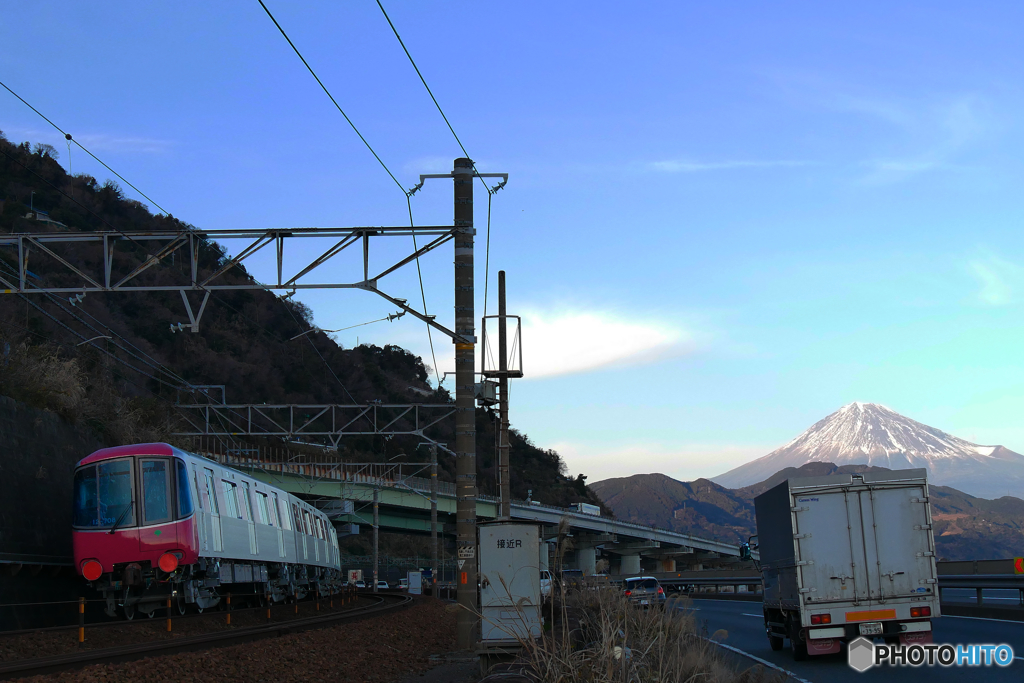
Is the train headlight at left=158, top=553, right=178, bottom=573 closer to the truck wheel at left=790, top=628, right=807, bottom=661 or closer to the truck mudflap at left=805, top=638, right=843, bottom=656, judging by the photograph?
the truck wheel at left=790, top=628, right=807, bottom=661

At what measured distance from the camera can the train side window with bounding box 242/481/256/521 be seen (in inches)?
972

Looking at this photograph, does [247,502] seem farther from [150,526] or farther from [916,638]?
[916,638]

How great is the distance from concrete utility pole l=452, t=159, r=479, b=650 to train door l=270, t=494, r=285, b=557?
1188 centimetres

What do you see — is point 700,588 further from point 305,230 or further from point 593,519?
point 305,230

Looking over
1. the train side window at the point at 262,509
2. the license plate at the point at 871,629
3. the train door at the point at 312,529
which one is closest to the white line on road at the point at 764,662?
the license plate at the point at 871,629

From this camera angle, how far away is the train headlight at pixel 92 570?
763 inches

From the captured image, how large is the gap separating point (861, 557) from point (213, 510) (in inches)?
539

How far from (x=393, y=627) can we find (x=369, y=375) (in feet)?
305

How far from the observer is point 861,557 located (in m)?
14.4

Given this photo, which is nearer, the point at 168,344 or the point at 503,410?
the point at 503,410

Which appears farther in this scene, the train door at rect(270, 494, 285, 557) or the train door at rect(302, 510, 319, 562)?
the train door at rect(302, 510, 319, 562)

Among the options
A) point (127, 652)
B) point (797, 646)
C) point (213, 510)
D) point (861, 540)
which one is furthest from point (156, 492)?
point (861, 540)

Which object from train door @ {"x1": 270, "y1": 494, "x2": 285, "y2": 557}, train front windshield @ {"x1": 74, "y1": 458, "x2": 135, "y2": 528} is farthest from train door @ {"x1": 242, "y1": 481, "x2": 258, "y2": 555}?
train front windshield @ {"x1": 74, "y1": 458, "x2": 135, "y2": 528}

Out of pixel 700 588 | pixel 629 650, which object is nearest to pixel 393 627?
pixel 629 650
